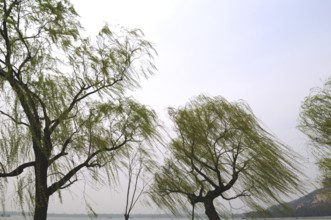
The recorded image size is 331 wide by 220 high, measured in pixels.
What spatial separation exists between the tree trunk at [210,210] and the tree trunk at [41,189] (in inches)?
206

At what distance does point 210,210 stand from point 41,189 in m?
5.50

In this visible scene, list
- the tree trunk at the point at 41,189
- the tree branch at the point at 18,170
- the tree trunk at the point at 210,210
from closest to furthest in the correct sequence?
the tree branch at the point at 18,170 < the tree trunk at the point at 41,189 < the tree trunk at the point at 210,210

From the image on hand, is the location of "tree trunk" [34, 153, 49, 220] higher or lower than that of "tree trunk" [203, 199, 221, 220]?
higher

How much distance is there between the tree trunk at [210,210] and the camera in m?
10.3

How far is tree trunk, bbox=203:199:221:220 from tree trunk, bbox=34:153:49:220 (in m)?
5.23

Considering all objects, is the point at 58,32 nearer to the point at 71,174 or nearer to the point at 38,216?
the point at 71,174

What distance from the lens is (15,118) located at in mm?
6352

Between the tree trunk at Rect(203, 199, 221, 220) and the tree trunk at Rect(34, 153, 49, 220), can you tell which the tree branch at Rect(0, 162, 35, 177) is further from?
the tree trunk at Rect(203, 199, 221, 220)

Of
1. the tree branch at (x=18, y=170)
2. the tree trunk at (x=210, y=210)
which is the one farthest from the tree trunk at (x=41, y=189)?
the tree trunk at (x=210, y=210)

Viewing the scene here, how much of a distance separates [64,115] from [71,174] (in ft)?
4.23

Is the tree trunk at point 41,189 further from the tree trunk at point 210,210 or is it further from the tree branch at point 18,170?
the tree trunk at point 210,210

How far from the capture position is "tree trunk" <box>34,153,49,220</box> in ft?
21.6

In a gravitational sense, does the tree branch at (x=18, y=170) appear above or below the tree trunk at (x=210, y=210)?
above

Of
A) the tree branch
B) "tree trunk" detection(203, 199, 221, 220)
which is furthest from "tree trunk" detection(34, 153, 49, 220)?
"tree trunk" detection(203, 199, 221, 220)
